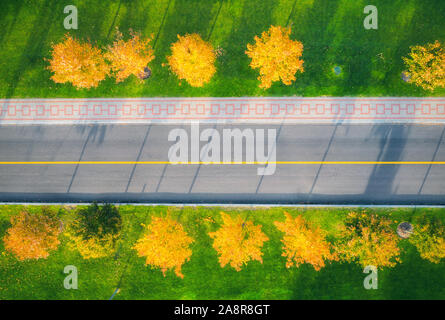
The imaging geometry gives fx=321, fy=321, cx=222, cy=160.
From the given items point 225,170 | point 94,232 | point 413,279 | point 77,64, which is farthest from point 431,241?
point 77,64

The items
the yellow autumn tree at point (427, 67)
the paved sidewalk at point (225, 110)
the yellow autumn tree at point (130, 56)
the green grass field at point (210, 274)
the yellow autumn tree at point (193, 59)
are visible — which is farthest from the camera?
the green grass field at point (210, 274)

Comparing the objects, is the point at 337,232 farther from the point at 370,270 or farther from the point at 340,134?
the point at 340,134

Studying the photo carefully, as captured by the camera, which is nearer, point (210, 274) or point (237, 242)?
point (237, 242)

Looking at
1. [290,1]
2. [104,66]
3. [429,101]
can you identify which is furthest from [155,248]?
[429,101]

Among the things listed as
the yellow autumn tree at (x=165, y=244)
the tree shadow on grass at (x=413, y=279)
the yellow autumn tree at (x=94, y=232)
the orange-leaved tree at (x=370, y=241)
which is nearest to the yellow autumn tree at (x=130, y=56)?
the yellow autumn tree at (x=94, y=232)

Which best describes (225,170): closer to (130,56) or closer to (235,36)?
(235,36)

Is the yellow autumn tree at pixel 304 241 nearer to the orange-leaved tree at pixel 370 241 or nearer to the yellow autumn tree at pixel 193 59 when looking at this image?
the orange-leaved tree at pixel 370 241
